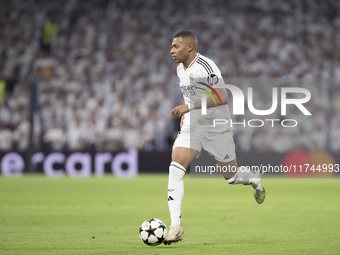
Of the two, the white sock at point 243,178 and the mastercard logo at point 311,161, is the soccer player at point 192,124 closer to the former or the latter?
the white sock at point 243,178

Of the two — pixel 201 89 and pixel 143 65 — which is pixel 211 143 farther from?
pixel 143 65

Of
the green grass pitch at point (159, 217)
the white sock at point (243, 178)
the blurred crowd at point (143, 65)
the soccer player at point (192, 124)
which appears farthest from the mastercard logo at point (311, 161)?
the soccer player at point (192, 124)

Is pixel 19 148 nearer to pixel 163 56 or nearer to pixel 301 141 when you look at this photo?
pixel 163 56

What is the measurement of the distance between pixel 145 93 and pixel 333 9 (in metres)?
8.92

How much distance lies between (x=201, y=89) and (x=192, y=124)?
1.40 feet

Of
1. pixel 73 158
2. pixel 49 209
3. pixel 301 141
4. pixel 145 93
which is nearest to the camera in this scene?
pixel 49 209

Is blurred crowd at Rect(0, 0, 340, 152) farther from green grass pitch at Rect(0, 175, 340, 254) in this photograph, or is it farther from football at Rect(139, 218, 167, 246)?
football at Rect(139, 218, 167, 246)

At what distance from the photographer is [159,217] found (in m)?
8.86

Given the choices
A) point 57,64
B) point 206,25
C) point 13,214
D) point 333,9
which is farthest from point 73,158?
point 333,9

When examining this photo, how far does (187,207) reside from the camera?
10719mm

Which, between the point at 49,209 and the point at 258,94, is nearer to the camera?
the point at 49,209

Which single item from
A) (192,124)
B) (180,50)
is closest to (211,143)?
(192,124)

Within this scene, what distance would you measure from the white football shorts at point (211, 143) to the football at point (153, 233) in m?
0.93

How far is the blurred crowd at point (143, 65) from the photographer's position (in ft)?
62.0
